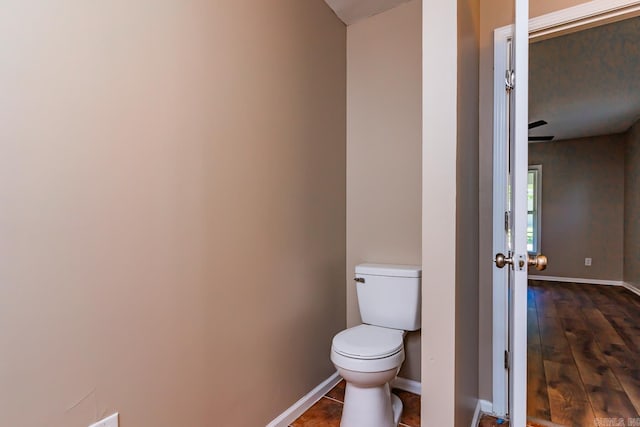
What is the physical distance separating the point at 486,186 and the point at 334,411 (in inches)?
59.0

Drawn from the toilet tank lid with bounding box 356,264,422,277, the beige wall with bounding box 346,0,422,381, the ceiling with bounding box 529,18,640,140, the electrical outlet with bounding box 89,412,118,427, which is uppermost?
the ceiling with bounding box 529,18,640,140

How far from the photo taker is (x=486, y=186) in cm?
191

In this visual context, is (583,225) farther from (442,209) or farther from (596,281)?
(442,209)

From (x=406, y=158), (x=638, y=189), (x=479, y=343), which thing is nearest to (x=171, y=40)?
(x=406, y=158)

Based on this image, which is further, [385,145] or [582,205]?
[582,205]

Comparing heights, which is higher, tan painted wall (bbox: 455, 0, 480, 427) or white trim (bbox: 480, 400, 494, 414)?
tan painted wall (bbox: 455, 0, 480, 427)

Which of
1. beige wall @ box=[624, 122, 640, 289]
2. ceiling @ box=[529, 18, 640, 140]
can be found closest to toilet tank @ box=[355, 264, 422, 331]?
ceiling @ box=[529, 18, 640, 140]

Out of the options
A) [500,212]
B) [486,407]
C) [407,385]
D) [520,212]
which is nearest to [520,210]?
[520,212]

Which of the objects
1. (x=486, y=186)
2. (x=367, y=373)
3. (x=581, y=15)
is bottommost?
(x=367, y=373)

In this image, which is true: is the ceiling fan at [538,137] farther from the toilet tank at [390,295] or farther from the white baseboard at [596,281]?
the toilet tank at [390,295]

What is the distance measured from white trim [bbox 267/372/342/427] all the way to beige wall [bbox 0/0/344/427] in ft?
0.16

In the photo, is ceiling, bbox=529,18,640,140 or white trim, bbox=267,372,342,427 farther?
ceiling, bbox=529,18,640,140

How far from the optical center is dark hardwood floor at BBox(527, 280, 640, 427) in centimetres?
194

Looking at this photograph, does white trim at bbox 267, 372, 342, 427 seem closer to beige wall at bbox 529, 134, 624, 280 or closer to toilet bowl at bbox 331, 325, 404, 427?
toilet bowl at bbox 331, 325, 404, 427
